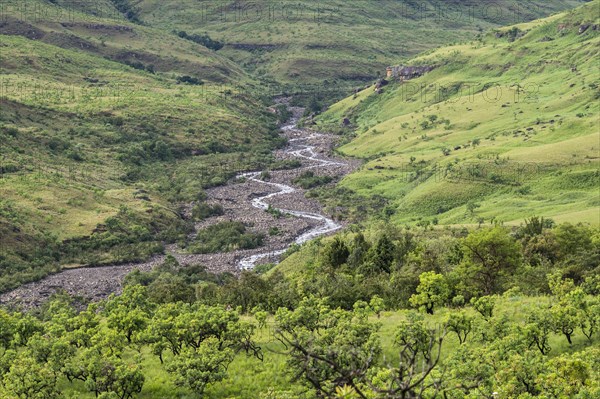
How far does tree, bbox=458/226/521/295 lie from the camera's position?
173ft

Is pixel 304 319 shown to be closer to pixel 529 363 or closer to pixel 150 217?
pixel 529 363

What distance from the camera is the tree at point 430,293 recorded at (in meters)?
46.1

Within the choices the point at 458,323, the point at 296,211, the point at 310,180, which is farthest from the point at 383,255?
the point at 310,180

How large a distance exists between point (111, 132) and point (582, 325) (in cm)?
14998

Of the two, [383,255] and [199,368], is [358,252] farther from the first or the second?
[199,368]

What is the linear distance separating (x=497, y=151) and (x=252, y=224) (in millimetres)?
51394

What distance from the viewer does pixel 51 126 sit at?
525 ft

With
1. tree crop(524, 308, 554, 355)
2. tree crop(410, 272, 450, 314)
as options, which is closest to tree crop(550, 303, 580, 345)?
tree crop(524, 308, 554, 355)

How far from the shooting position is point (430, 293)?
4631 centimetres

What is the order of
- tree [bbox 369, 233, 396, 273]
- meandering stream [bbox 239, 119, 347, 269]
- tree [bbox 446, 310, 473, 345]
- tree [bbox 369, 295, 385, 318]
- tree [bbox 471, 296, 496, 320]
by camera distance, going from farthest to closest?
meandering stream [bbox 239, 119, 347, 269] → tree [bbox 369, 233, 396, 273] → tree [bbox 369, 295, 385, 318] → tree [bbox 471, 296, 496, 320] → tree [bbox 446, 310, 473, 345]

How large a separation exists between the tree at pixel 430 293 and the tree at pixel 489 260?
572 cm

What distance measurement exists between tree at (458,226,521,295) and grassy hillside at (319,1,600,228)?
104 ft

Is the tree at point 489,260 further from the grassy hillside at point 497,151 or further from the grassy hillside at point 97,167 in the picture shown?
the grassy hillside at point 97,167

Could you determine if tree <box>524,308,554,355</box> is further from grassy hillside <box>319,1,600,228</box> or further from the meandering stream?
the meandering stream
